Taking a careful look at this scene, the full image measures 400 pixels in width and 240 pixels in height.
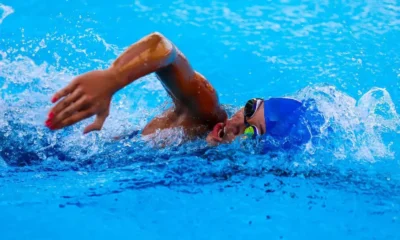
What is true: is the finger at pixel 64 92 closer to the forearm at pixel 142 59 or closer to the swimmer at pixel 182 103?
the swimmer at pixel 182 103

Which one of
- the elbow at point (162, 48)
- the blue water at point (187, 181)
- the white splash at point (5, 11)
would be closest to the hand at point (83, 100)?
the elbow at point (162, 48)

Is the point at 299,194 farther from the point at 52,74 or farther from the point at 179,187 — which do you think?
the point at 52,74

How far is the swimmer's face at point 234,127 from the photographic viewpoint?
102 inches

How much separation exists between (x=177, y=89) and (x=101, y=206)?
67 centimetres

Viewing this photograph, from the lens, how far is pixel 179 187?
265 centimetres

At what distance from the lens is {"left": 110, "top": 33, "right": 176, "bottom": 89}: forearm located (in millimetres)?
1944

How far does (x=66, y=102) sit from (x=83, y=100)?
0.18ft

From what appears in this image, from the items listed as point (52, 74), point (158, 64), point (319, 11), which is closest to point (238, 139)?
point (158, 64)

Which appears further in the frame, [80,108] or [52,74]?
[52,74]

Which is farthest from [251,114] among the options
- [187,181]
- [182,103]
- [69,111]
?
[69,111]

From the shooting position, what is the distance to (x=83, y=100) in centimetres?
181

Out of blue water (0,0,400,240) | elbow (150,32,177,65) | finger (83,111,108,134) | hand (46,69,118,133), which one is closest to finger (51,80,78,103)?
hand (46,69,118,133)

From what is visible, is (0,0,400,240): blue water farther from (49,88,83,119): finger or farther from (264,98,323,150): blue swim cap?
(49,88,83,119): finger

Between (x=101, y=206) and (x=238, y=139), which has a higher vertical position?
(x=238, y=139)
